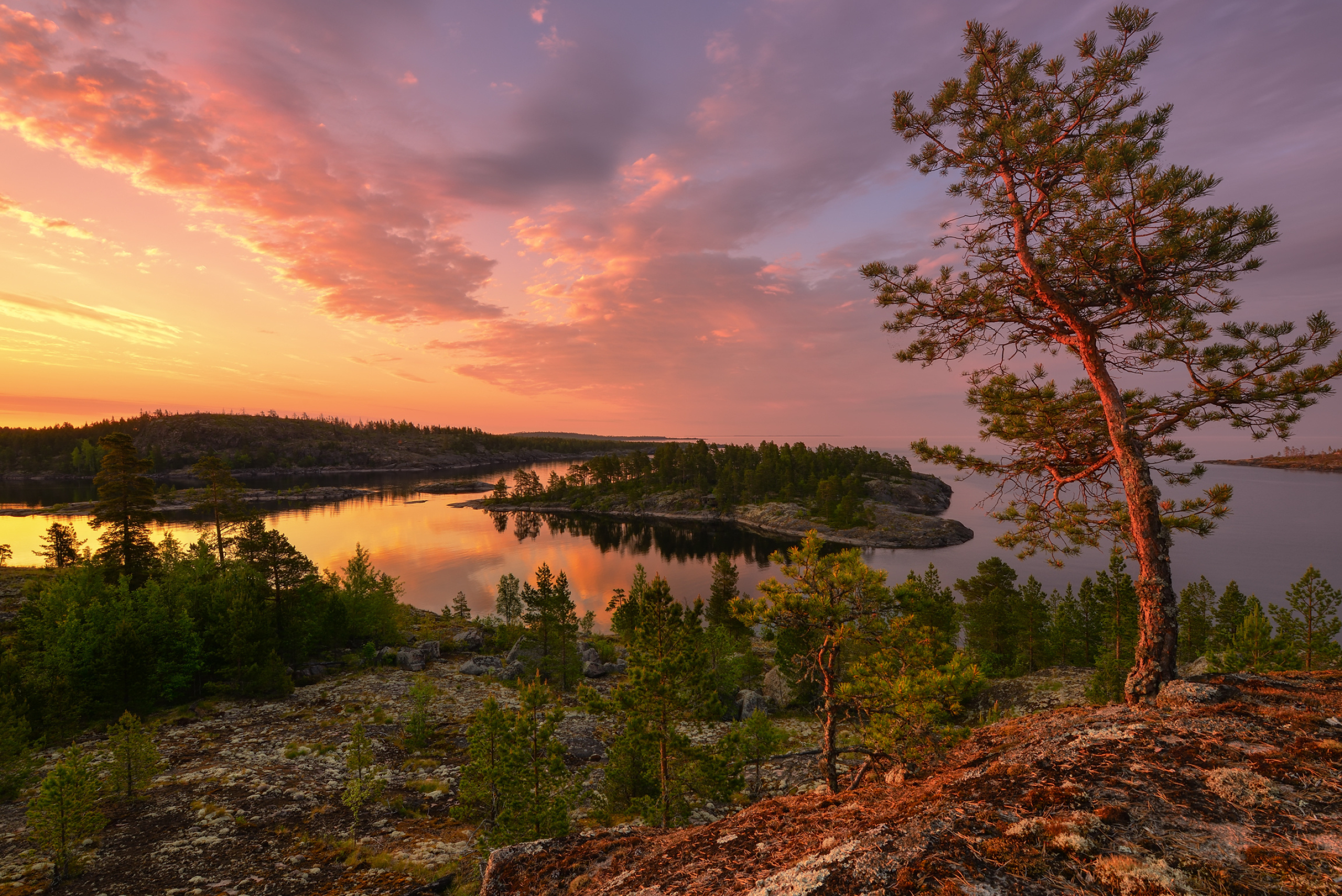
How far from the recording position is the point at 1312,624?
3569 cm

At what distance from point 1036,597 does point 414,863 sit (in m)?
60.8

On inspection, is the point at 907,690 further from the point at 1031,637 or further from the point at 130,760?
the point at 1031,637

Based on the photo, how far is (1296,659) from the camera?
32.2 meters

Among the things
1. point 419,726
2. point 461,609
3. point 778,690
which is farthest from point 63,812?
point 461,609

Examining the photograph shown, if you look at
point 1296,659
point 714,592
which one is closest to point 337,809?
point 714,592

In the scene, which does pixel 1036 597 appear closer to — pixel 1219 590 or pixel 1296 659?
pixel 1296 659

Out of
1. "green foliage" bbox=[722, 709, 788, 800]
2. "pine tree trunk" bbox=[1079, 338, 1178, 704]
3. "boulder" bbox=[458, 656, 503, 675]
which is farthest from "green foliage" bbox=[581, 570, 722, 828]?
"boulder" bbox=[458, 656, 503, 675]

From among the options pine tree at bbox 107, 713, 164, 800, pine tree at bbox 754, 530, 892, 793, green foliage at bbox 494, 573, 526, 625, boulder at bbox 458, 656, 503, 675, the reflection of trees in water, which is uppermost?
pine tree at bbox 754, 530, 892, 793

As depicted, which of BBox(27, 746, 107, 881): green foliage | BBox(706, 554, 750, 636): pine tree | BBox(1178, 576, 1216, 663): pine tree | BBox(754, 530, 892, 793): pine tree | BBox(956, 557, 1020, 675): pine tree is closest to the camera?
BBox(754, 530, 892, 793): pine tree

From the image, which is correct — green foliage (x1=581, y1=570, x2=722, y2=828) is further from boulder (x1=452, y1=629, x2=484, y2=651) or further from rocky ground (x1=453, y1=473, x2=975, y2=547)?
rocky ground (x1=453, y1=473, x2=975, y2=547)

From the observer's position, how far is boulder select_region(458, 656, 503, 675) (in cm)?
4347

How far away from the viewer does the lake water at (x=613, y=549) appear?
82625 mm

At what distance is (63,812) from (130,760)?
6591 mm

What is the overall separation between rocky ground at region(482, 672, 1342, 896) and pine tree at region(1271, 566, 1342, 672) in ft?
140
